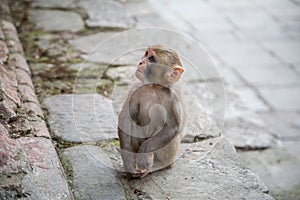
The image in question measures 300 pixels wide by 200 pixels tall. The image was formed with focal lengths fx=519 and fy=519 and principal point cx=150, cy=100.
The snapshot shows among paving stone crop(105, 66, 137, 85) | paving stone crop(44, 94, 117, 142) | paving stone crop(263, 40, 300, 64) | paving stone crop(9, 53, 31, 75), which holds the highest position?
paving stone crop(9, 53, 31, 75)

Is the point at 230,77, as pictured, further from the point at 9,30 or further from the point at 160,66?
the point at 160,66

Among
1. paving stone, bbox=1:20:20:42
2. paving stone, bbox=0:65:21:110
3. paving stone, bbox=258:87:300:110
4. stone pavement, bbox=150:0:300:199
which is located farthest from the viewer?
paving stone, bbox=258:87:300:110

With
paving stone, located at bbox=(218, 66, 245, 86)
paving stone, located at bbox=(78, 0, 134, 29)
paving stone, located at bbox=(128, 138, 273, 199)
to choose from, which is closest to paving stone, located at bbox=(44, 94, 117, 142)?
paving stone, located at bbox=(128, 138, 273, 199)

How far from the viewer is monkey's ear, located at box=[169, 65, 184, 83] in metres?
2.45

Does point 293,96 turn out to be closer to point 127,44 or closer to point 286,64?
point 286,64

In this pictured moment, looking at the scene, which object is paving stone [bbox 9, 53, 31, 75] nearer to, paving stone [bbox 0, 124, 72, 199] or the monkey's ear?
paving stone [bbox 0, 124, 72, 199]

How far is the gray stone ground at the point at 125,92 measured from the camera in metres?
2.57

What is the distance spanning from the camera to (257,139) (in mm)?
3906

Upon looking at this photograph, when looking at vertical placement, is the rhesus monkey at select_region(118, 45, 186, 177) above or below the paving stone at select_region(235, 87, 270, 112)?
above

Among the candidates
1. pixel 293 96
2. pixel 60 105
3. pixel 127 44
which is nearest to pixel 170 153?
pixel 60 105

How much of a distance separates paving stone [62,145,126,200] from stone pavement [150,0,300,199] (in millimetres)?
1286

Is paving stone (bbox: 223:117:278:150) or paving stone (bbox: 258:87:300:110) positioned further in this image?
paving stone (bbox: 258:87:300:110)

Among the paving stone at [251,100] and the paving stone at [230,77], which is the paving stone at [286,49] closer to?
the paving stone at [230,77]

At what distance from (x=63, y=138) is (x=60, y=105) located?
0.41 metres
